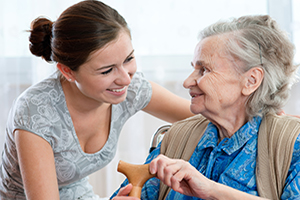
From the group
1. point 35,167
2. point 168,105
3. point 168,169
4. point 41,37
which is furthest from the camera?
point 168,105

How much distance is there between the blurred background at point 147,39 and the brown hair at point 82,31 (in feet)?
3.45

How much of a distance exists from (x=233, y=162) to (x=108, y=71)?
1.84 feet

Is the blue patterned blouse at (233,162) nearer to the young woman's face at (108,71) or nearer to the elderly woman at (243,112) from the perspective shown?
the elderly woman at (243,112)

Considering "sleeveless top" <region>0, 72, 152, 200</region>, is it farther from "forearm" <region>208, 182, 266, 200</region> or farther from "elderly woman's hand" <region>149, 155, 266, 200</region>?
"forearm" <region>208, 182, 266, 200</region>


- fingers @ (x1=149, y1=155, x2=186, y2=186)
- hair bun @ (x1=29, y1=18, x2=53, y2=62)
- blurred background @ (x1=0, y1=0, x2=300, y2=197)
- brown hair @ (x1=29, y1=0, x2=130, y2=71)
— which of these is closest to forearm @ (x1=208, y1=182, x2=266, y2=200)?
fingers @ (x1=149, y1=155, x2=186, y2=186)

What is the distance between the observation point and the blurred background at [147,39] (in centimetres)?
240

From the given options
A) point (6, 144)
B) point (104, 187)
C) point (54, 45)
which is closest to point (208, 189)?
point (54, 45)

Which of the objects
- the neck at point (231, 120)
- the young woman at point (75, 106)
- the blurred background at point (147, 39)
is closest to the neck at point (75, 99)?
the young woman at point (75, 106)

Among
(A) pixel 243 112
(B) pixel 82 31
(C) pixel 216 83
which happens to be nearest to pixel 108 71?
(B) pixel 82 31

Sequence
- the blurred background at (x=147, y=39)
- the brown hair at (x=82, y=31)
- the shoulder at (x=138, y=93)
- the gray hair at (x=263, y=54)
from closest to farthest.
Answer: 1. the gray hair at (x=263, y=54)
2. the brown hair at (x=82, y=31)
3. the shoulder at (x=138, y=93)
4. the blurred background at (x=147, y=39)

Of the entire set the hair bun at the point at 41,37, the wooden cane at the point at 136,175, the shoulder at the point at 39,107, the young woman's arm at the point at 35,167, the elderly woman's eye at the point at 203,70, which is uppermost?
the hair bun at the point at 41,37

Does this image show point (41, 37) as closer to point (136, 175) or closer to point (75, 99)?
point (75, 99)

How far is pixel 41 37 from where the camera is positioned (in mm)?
1433

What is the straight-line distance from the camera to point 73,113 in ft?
5.05
